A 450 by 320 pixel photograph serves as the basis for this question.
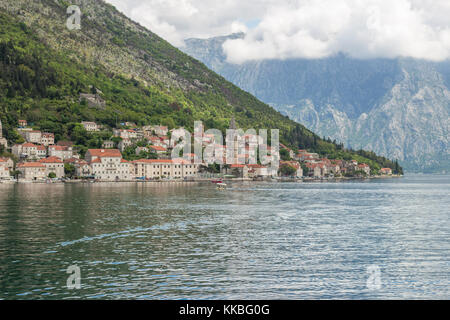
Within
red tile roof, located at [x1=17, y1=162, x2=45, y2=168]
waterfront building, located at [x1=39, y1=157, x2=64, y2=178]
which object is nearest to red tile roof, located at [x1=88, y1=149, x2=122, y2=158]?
waterfront building, located at [x1=39, y1=157, x2=64, y2=178]

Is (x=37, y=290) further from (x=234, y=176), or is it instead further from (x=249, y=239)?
(x=234, y=176)

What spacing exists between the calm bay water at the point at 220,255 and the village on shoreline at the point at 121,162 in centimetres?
9429

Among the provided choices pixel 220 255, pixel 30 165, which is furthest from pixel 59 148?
pixel 220 255

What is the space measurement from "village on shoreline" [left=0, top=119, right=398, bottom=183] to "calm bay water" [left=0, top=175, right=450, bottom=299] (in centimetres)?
9429

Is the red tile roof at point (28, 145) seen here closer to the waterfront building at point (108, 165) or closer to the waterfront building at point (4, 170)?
the waterfront building at point (4, 170)

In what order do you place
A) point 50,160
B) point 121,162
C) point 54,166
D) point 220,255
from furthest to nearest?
point 121,162
point 54,166
point 50,160
point 220,255

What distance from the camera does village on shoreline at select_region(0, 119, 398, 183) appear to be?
145m

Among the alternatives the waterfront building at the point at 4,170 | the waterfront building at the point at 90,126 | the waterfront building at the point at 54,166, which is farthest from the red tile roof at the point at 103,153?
the waterfront building at the point at 4,170

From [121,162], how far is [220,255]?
423ft

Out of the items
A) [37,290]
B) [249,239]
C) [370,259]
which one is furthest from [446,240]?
[37,290]

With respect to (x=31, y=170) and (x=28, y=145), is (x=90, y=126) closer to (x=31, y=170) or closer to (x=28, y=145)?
(x=28, y=145)

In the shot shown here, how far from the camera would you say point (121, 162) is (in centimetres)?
15625

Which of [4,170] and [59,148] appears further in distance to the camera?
[59,148]
